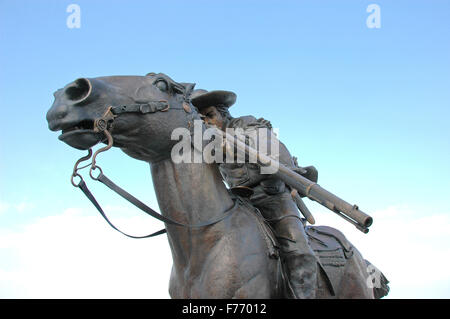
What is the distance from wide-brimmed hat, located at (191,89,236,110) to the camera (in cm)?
569

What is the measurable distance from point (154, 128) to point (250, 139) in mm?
1160

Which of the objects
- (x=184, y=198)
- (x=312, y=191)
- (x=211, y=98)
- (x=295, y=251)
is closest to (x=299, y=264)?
(x=295, y=251)

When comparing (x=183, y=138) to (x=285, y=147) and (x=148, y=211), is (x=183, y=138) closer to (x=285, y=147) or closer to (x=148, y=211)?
(x=148, y=211)

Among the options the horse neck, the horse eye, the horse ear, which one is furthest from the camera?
the horse ear

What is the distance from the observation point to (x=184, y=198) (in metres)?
4.75

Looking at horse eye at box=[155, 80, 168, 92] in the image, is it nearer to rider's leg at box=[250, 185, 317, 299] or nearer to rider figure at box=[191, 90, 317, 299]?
rider figure at box=[191, 90, 317, 299]

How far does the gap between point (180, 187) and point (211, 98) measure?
142cm

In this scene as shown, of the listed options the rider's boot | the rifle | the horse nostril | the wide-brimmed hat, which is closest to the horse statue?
the horse nostril

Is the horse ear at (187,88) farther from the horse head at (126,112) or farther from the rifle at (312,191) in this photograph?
the rifle at (312,191)

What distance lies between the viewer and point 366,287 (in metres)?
6.25

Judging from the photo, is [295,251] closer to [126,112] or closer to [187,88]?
[187,88]

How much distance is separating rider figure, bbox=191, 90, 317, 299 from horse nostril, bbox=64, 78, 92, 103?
60.3 inches

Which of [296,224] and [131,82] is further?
[296,224]

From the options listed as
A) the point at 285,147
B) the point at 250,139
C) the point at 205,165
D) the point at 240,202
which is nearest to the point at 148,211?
the point at 205,165
